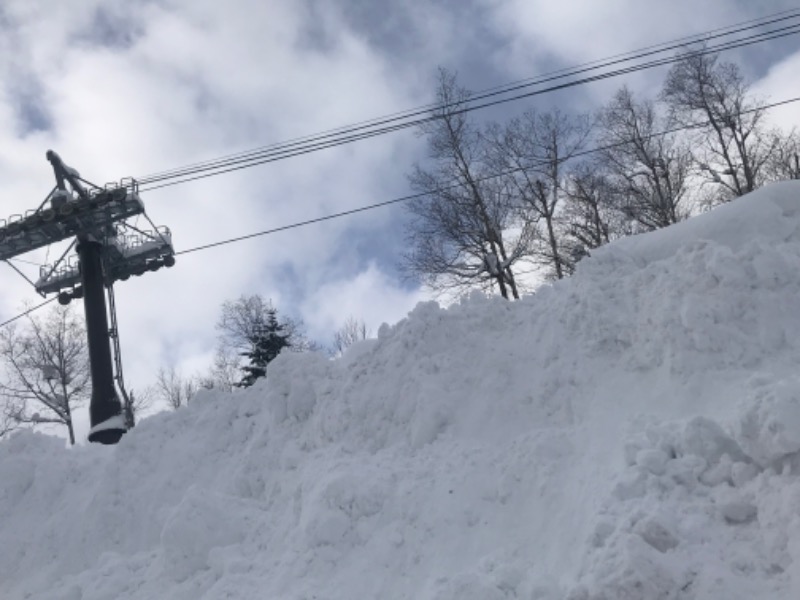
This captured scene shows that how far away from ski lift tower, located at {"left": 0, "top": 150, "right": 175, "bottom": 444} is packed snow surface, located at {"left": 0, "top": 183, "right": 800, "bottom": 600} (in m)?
7.27

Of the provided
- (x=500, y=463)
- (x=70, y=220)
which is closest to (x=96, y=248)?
(x=70, y=220)

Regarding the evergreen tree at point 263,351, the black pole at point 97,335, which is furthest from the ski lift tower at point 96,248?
the evergreen tree at point 263,351

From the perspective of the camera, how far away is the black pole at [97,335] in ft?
57.4

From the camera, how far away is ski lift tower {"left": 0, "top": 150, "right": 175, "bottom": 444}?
726 inches

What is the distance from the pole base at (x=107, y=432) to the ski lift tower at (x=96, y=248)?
44 cm

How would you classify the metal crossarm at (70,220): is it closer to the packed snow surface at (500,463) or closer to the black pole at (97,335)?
the black pole at (97,335)

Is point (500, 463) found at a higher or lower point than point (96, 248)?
lower

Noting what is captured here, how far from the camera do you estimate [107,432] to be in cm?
1669

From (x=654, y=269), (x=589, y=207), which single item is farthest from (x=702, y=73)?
(x=654, y=269)

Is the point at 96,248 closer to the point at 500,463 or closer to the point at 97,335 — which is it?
the point at 97,335

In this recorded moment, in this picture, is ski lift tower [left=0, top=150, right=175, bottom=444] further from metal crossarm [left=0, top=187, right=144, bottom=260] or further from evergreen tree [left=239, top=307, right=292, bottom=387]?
evergreen tree [left=239, top=307, right=292, bottom=387]

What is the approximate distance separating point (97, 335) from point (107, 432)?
3.04 meters

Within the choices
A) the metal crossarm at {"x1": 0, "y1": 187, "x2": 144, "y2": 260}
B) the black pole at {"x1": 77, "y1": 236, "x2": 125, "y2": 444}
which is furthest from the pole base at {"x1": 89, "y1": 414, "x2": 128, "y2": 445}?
the metal crossarm at {"x1": 0, "y1": 187, "x2": 144, "y2": 260}

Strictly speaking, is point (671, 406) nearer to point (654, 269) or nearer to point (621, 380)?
point (621, 380)
